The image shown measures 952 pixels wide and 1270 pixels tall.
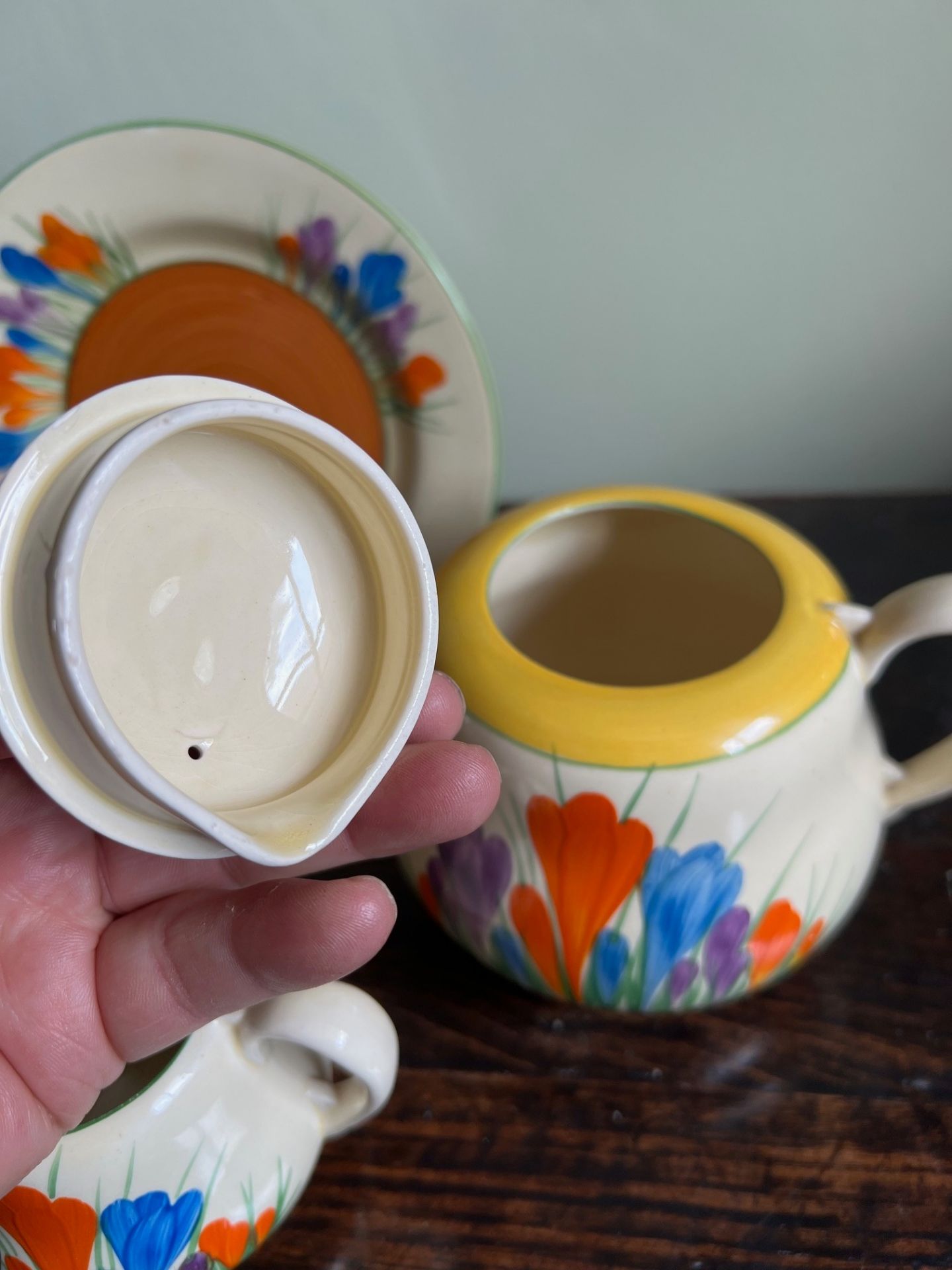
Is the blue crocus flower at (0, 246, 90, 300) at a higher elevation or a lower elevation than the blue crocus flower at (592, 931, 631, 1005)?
higher

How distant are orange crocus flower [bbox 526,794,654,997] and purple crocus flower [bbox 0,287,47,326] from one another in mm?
307

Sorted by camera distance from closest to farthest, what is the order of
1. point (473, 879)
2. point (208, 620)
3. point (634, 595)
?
point (208, 620)
point (473, 879)
point (634, 595)

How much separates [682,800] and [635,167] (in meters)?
0.37

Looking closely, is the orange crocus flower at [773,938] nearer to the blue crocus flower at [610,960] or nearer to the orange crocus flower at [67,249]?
the blue crocus flower at [610,960]

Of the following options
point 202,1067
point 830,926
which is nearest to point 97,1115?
point 202,1067

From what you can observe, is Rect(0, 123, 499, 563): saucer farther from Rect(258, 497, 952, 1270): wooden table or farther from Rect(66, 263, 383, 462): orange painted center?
Rect(258, 497, 952, 1270): wooden table

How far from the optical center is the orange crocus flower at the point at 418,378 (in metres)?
0.48

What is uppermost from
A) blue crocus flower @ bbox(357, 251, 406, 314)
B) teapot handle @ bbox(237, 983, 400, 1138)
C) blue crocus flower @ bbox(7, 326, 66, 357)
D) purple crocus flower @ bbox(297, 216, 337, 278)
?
blue crocus flower @ bbox(7, 326, 66, 357)

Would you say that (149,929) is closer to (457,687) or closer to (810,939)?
(457,687)

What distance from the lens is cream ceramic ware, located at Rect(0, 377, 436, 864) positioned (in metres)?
0.24

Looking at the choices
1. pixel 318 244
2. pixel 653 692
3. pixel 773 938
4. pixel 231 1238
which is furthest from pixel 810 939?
pixel 318 244

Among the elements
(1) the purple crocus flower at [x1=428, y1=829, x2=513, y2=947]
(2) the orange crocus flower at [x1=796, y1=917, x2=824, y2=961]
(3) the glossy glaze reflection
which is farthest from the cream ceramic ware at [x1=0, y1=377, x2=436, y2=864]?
(2) the orange crocus flower at [x1=796, y1=917, x2=824, y2=961]

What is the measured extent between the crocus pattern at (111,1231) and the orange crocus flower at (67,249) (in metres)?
0.36

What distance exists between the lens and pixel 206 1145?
32cm
